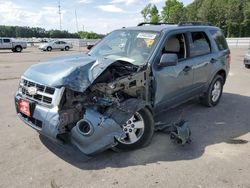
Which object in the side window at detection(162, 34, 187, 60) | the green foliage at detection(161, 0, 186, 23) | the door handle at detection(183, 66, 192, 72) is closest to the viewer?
the side window at detection(162, 34, 187, 60)

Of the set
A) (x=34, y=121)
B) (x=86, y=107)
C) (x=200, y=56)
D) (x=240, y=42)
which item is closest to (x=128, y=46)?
(x=200, y=56)

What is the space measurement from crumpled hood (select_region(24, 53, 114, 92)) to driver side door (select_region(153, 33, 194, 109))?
1.06 meters

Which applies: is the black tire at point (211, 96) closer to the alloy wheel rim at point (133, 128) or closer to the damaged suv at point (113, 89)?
the damaged suv at point (113, 89)

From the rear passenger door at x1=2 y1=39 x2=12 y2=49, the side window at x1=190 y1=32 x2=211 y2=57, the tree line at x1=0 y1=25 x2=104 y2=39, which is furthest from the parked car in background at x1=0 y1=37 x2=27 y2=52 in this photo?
the tree line at x1=0 y1=25 x2=104 y2=39

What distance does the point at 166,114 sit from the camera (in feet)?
19.6

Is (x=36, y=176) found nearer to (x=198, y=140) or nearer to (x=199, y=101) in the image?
(x=198, y=140)

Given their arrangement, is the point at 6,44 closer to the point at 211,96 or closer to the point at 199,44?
the point at 211,96

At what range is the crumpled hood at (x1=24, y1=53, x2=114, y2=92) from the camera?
12.1 feet

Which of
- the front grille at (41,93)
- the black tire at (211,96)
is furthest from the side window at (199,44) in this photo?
the front grille at (41,93)

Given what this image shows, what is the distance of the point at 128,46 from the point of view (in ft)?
16.7

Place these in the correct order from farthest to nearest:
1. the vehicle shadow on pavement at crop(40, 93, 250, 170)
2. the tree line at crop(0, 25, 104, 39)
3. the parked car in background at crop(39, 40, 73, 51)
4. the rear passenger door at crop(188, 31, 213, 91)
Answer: the tree line at crop(0, 25, 104, 39)
the parked car in background at crop(39, 40, 73, 51)
the rear passenger door at crop(188, 31, 213, 91)
the vehicle shadow on pavement at crop(40, 93, 250, 170)

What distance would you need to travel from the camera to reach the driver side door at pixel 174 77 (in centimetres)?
464

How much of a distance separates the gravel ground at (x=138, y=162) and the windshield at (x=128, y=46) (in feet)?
4.73

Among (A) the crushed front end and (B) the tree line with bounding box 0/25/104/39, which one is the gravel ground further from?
(B) the tree line with bounding box 0/25/104/39
